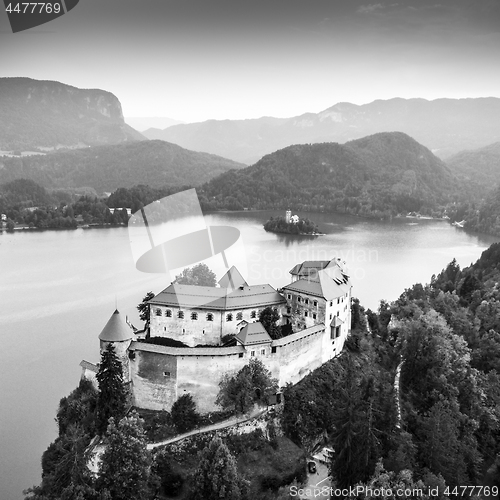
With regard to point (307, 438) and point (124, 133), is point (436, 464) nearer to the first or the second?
point (307, 438)

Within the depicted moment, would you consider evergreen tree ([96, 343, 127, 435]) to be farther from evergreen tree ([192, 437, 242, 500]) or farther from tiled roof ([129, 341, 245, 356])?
evergreen tree ([192, 437, 242, 500])

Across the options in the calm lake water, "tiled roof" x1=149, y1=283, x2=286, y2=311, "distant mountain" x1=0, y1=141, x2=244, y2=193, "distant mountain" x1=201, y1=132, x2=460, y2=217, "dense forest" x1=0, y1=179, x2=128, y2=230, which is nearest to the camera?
"tiled roof" x1=149, y1=283, x2=286, y2=311

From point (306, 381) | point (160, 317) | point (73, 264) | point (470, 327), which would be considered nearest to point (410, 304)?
point (470, 327)

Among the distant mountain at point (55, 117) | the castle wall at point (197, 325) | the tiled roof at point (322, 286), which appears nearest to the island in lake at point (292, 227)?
the tiled roof at point (322, 286)

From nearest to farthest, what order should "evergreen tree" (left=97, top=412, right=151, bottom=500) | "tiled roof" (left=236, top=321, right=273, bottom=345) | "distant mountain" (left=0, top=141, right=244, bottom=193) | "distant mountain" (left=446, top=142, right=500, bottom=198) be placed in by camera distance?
1. "evergreen tree" (left=97, top=412, right=151, bottom=500)
2. "tiled roof" (left=236, top=321, right=273, bottom=345)
3. "distant mountain" (left=0, top=141, right=244, bottom=193)
4. "distant mountain" (left=446, top=142, right=500, bottom=198)

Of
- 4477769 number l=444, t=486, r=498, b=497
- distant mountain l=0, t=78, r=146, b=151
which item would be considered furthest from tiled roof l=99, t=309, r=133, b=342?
distant mountain l=0, t=78, r=146, b=151

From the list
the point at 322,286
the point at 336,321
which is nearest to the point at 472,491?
the point at 336,321

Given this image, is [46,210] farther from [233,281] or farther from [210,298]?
[210,298]
